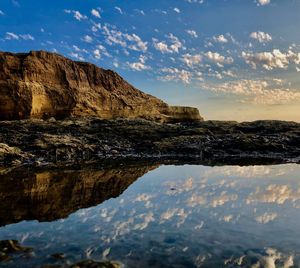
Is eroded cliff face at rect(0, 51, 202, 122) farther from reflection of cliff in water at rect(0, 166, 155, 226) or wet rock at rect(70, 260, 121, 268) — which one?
wet rock at rect(70, 260, 121, 268)

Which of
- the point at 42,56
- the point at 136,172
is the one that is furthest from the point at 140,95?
the point at 136,172

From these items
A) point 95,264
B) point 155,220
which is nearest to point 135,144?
point 155,220

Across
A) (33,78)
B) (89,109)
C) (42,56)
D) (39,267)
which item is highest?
(42,56)

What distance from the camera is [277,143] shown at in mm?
25891

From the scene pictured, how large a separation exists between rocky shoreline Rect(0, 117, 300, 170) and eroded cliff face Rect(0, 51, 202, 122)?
13.3m

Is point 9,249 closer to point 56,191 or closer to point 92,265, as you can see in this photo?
point 92,265

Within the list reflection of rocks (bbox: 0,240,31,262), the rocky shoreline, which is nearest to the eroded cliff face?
the rocky shoreline

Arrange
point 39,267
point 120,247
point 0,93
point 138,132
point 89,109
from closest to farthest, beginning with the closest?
point 39,267
point 120,247
point 138,132
point 0,93
point 89,109

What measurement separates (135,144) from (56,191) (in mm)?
15146

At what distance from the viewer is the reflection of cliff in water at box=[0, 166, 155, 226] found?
8.98 metres

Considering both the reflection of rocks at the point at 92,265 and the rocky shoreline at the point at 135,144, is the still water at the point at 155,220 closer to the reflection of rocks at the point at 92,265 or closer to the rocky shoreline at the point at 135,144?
the reflection of rocks at the point at 92,265

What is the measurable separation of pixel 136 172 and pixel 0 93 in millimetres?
33298

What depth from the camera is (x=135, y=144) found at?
26641 mm

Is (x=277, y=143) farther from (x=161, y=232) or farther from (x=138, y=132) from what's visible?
(x=161, y=232)
